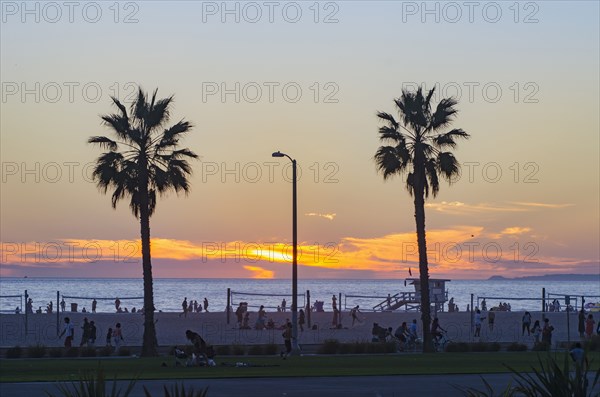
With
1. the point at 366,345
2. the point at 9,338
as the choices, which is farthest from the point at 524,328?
the point at 9,338

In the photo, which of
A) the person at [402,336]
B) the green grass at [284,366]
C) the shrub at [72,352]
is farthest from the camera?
the person at [402,336]

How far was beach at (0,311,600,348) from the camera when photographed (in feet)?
192

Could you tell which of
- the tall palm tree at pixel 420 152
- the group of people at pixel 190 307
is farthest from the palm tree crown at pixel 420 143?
the group of people at pixel 190 307

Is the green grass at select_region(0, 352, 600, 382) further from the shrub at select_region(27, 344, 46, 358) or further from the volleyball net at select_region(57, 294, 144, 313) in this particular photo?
the volleyball net at select_region(57, 294, 144, 313)

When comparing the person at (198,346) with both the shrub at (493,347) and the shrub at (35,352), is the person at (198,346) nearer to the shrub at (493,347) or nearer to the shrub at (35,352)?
the shrub at (35,352)

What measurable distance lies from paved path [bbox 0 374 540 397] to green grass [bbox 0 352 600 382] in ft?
4.19

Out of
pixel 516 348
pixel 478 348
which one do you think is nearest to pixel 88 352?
pixel 478 348

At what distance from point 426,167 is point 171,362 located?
17717mm

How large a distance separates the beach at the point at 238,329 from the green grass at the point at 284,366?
11.4 meters

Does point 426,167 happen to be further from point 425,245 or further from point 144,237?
point 144,237

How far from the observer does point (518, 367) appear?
36.3 metres

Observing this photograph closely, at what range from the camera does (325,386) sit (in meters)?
30.0

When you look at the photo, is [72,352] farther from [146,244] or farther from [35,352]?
[146,244]

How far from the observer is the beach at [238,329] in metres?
58.6
